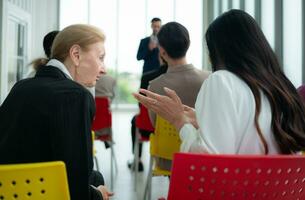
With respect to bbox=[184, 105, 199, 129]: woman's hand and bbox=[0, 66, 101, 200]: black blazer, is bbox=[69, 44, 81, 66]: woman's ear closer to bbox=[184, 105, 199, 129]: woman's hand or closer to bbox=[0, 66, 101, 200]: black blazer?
bbox=[0, 66, 101, 200]: black blazer

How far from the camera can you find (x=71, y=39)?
1.52 meters

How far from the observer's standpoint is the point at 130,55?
944cm

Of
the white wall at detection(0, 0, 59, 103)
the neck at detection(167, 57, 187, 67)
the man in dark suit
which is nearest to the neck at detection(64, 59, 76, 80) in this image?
the neck at detection(167, 57, 187, 67)

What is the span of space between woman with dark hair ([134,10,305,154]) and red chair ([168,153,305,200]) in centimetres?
18

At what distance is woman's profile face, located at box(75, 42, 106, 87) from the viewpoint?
1567mm

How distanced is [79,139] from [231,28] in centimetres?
62

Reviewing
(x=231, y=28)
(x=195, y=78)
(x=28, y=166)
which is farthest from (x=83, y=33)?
(x=195, y=78)

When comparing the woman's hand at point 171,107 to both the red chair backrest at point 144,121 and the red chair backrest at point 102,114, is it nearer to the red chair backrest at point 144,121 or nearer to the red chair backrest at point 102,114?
the red chair backrest at point 144,121

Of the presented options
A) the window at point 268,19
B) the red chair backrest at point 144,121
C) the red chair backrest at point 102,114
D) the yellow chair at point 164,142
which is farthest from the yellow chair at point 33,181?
the window at point 268,19

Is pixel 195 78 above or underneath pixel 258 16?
underneath

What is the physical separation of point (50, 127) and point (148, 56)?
379cm

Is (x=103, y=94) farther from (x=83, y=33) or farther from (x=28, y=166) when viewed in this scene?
(x=28, y=166)

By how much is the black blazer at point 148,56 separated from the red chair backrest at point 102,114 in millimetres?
1559

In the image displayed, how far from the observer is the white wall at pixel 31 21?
5.60 metres
